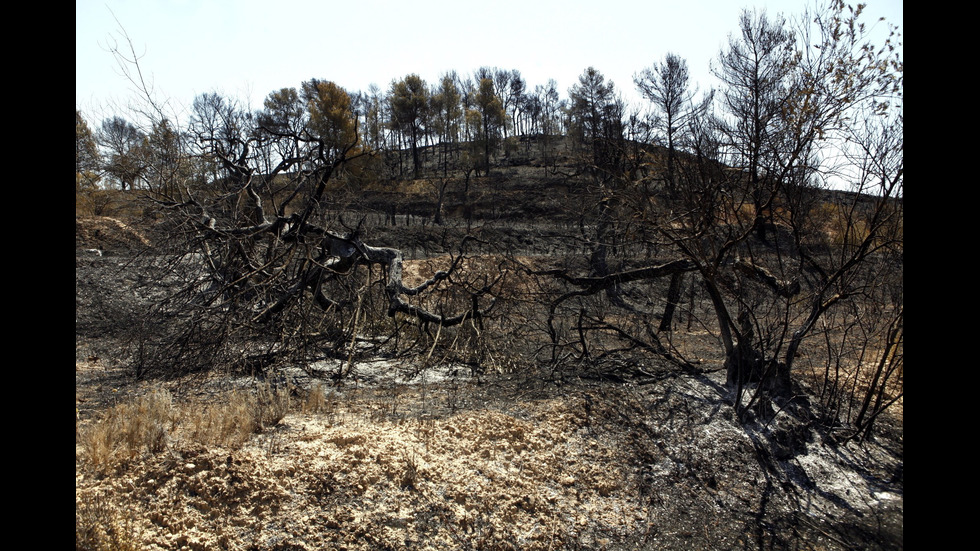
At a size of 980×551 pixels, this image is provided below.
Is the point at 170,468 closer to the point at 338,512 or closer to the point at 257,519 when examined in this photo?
the point at 257,519

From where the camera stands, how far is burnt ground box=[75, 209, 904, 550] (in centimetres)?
363

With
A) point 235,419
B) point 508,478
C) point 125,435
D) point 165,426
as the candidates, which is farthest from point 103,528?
point 508,478

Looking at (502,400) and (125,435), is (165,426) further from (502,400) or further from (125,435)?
(502,400)

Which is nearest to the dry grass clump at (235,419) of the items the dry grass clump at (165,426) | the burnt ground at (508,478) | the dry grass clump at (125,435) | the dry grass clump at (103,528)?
the dry grass clump at (165,426)

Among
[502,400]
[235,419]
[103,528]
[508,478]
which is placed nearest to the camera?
[103,528]

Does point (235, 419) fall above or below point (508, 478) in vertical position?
above

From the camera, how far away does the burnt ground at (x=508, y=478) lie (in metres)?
3.63

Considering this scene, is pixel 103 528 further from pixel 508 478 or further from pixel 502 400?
pixel 502 400

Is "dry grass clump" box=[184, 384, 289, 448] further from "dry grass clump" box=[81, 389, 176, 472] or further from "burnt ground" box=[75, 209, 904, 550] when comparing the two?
"dry grass clump" box=[81, 389, 176, 472]

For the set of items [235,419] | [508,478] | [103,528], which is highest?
[235,419]

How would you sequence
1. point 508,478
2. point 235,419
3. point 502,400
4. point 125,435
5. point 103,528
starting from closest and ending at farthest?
point 103,528 < point 125,435 < point 508,478 < point 235,419 < point 502,400

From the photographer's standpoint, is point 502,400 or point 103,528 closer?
point 103,528

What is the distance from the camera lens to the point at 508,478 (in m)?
4.41
